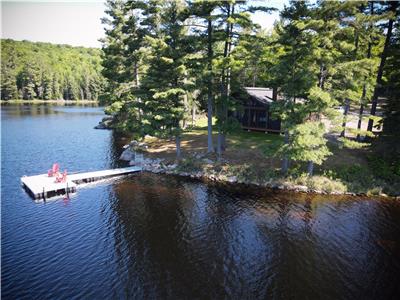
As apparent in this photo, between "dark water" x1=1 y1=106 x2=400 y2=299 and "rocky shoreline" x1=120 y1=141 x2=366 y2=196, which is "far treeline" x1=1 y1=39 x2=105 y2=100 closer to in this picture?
"rocky shoreline" x1=120 y1=141 x2=366 y2=196

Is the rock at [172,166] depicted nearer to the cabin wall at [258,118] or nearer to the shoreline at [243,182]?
the shoreline at [243,182]

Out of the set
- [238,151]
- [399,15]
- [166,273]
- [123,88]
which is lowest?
[166,273]

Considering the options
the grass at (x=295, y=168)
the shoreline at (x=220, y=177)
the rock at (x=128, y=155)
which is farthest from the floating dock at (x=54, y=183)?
the grass at (x=295, y=168)

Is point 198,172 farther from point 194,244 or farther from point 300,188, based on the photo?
point 194,244

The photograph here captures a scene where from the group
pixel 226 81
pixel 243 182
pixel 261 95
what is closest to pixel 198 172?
pixel 243 182

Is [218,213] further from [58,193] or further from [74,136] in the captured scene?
[74,136]

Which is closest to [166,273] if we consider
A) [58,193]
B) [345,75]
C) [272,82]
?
[58,193]
